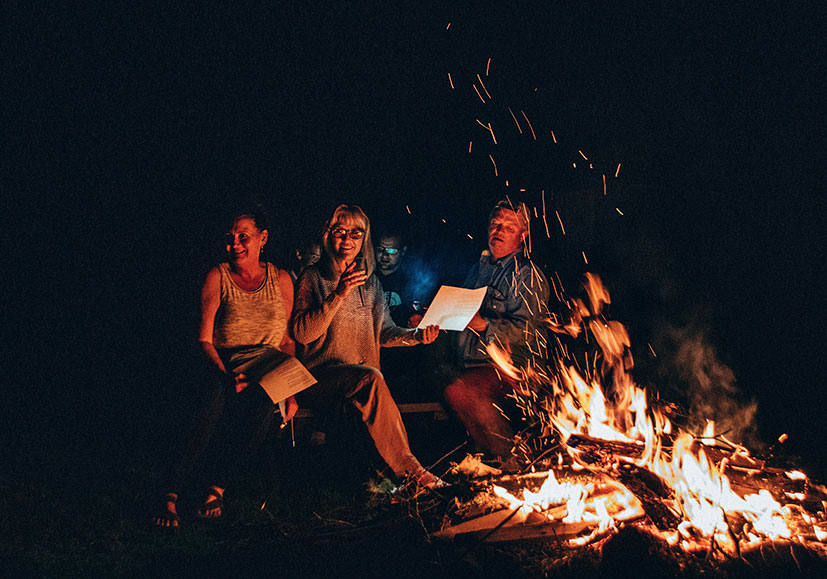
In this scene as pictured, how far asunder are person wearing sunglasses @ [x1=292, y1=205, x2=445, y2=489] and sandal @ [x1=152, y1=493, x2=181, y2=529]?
3.59 feet

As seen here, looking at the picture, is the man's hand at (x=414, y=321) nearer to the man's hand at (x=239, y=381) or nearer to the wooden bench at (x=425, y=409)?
the wooden bench at (x=425, y=409)

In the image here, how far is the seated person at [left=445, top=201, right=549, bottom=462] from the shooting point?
5.11 meters

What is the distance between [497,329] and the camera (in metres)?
5.31

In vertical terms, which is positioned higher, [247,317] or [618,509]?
[247,317]

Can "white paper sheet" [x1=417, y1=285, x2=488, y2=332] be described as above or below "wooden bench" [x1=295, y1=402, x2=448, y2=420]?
above

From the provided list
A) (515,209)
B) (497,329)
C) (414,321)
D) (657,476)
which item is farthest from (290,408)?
(515,209)

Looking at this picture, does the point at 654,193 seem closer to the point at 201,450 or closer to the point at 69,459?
the point at 201,450

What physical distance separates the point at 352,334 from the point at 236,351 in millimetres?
927

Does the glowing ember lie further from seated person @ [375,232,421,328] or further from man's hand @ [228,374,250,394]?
man's hand @ [228,374,250,394]

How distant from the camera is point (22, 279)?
6.11 metres

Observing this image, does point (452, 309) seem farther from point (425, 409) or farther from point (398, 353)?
point (398, 353)

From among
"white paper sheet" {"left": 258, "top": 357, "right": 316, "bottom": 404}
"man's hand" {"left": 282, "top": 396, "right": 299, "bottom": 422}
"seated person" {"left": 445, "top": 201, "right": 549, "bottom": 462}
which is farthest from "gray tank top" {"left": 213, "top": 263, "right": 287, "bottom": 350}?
"seated person" {"left": 445, "top": 201, "right": 549, "bottom": 462}

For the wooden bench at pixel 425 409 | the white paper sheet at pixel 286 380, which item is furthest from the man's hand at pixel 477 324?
the white paper sheet at pixel 286 380

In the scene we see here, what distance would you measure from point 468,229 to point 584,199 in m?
1.45
